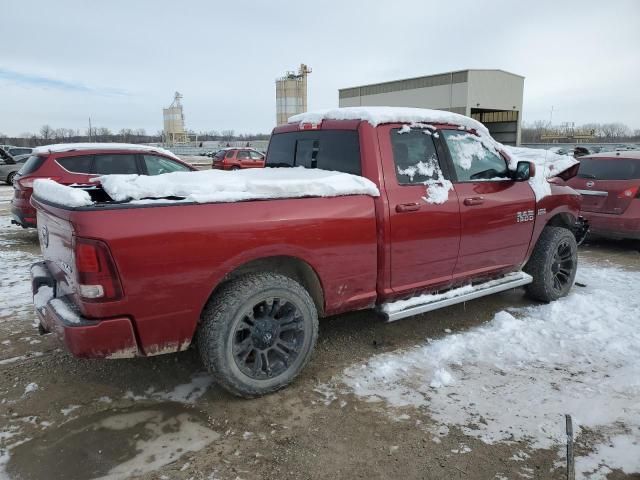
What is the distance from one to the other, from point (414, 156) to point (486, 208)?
891 millimetres

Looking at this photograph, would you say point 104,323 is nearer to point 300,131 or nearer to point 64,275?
point 64,275

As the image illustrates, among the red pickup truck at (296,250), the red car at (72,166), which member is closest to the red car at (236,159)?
the red car at (72,166)

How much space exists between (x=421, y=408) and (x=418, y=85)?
42.4 m

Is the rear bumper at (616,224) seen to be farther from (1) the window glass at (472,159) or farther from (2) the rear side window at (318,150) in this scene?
(2) the rear side window at (318,150)

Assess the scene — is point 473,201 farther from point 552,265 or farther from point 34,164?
point 34,164

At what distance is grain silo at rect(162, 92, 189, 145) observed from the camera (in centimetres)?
8000

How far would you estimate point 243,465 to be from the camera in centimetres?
262

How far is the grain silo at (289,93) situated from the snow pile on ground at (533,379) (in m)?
63.6

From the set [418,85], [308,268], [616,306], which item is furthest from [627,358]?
[418,85]

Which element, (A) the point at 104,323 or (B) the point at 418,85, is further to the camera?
(B) the point at 418,85

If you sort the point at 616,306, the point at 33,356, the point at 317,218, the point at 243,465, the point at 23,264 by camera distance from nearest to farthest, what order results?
the point at 243,465, the point at 317,218, the point at 33,356, the point at 616,306, the point at 23,264

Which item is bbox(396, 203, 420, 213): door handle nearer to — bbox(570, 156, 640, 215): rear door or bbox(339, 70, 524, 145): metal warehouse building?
bbox(570, 156, 640, 215): rear door

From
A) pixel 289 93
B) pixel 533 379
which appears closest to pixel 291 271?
pixel 533 379

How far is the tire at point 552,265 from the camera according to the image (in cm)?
507
